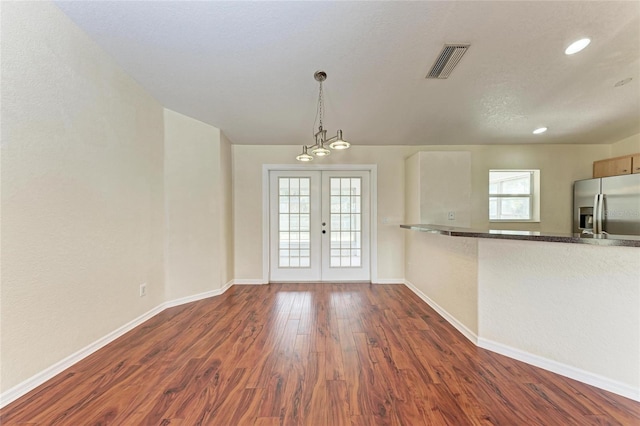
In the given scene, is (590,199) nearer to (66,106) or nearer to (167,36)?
(167,36)

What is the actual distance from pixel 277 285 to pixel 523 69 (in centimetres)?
418

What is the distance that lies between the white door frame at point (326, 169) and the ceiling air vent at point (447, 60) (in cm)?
190

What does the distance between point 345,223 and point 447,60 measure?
8.83 ft

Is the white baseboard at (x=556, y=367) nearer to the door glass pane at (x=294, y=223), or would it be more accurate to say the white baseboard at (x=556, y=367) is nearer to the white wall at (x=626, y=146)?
the door glass pane at (x=294, y=223)

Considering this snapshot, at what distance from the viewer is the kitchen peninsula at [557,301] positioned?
155 cm

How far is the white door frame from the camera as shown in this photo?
407 cm

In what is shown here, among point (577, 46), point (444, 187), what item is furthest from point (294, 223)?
point (577, 46)

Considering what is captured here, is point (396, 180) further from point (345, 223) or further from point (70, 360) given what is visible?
point (70, 360)

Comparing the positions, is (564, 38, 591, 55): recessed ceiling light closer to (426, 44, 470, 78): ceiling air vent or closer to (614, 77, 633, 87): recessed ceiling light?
(426, 44, 470, 78): ceiling air vent

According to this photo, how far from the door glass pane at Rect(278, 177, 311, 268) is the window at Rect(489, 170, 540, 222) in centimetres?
336

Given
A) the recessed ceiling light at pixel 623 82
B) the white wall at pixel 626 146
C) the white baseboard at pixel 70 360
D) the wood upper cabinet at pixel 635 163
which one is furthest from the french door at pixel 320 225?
the white wall at pixel 626 146

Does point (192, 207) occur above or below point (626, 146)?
below

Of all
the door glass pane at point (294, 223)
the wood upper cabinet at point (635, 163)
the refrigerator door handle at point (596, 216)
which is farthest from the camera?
the door glass pane at point (294, 223)

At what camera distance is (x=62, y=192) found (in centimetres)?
182
